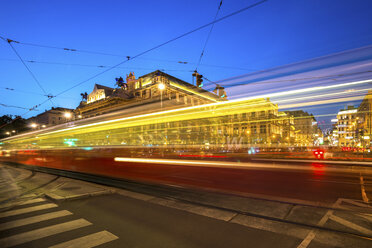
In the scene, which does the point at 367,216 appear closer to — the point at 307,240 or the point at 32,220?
the point at 307,240

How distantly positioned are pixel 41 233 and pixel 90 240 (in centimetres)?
133

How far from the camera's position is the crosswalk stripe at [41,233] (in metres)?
4.05

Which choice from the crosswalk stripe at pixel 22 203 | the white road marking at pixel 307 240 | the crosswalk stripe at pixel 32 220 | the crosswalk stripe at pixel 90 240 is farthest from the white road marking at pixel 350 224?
the crosswalk stripe at pixel 22 203

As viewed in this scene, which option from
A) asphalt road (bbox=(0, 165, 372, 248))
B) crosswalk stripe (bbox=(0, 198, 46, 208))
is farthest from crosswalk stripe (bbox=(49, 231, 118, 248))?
crosswalk stripe (bbox=(0, 198, 46, 208))

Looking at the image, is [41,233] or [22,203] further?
[22,203]

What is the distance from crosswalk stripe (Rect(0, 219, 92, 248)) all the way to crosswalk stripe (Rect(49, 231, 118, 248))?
2.33 feet

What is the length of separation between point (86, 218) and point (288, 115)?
37.3 ft

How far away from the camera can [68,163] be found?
21578 millimetres

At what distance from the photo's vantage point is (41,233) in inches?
173

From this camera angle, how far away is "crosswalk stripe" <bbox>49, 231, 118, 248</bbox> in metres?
3.83

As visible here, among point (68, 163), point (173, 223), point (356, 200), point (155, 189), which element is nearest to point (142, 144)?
→ point (155, 189)

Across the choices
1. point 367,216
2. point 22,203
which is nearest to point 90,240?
point 22,203

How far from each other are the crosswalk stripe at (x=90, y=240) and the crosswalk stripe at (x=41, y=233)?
0.71 m

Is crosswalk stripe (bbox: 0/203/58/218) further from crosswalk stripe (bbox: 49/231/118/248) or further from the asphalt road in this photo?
crosswalk stripe (bbox: 49/231/118/248)
